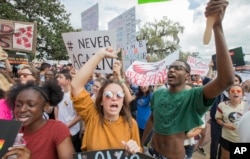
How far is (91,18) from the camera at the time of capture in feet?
19.3

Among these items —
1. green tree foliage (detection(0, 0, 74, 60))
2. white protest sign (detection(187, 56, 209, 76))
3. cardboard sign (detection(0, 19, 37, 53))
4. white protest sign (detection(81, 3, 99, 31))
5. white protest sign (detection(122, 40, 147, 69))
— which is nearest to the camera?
white protest sign (detection(81, 3, 99, 31))

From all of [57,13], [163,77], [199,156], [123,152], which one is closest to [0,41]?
[163,77]

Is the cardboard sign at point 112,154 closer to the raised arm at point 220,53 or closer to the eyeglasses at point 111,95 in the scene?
the eyeglasses at point 111,95

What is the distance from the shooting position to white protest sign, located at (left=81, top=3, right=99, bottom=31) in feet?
18.7

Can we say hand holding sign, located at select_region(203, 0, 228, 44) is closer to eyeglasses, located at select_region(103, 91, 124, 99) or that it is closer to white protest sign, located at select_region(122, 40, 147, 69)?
eyeglasses, located at select_region(103, 91, 124, 99)

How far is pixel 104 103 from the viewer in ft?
8.04

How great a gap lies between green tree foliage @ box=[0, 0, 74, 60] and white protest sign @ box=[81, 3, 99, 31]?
2125cm

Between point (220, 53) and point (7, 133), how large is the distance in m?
1.54

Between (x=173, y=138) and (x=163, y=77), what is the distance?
2160 millimetres

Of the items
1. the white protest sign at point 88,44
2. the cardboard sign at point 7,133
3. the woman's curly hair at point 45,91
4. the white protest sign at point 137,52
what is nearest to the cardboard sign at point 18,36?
the white protest sign at point 137,52

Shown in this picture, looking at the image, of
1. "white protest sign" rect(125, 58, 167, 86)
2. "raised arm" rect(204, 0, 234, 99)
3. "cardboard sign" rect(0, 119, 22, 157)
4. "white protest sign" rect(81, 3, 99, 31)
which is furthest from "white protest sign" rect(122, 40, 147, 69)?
"cardboard sign" rect(0, 119, 22, 157)

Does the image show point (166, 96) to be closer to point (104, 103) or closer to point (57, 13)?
point (104, 103)

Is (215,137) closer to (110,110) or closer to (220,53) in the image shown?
(110,110)

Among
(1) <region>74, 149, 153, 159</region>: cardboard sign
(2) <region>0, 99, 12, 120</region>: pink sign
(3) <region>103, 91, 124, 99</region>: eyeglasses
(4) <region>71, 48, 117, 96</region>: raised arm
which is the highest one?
(4) <region>71, 48, 117, 96</region>: raised arm
